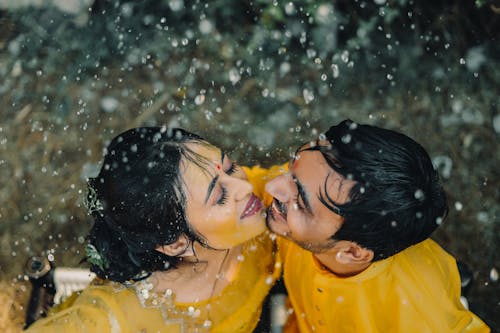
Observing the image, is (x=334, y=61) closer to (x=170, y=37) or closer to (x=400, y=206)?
(x=170, y=37)

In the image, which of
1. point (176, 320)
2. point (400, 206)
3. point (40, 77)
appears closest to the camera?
point (400, 206)

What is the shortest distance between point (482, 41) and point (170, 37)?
6.33 feet

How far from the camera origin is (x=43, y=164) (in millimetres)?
4016

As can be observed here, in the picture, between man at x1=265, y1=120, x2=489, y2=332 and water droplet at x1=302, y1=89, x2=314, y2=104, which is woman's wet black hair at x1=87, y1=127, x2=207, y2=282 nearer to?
man at x1=265, y1=120, x2=489, y2=332

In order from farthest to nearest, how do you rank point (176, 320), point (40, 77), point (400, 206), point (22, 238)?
point (40, 77) → point (22, 238) → point (176, 320) → point (400, 206)

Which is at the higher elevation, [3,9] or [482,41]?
[482,41]

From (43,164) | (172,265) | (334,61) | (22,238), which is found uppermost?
(334,61)

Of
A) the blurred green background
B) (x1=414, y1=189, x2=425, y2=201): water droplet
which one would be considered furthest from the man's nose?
the blurred green background

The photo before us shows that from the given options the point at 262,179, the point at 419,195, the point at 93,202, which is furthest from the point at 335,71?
the point at 93,202

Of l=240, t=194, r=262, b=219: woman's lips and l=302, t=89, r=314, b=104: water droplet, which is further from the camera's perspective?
l=302, t=89, r=314, b=104: water droplet

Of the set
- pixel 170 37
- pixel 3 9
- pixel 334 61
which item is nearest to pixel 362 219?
pixel 334 61

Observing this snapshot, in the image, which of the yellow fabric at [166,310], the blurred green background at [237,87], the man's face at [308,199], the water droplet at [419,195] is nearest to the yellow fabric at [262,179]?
the yellow fabric at [166,310]

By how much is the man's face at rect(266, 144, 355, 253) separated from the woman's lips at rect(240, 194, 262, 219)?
7 centimetres

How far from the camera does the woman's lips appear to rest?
2385 mm
